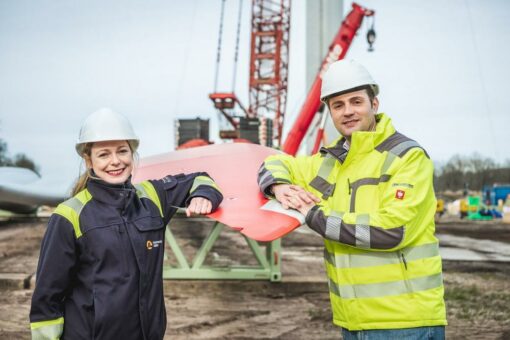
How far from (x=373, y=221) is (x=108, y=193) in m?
1.02

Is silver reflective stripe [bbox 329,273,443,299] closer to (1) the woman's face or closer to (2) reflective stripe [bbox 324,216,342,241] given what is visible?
(2) reflective stripe [bbox 324,216,342,241]

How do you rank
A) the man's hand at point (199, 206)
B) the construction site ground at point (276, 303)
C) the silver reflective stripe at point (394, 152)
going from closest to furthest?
the silver reflective stripe at point (394, 152) < the man's hand at point (199, 206) < the construction site ground at point (276, 303)

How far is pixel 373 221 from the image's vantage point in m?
1.74

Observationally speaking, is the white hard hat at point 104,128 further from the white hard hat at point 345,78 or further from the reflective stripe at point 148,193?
the white hard hat at point 345,78

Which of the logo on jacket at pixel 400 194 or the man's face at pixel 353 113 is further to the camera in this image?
the man's face at pixel 353 113

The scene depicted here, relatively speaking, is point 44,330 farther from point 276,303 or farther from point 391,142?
point 276,303

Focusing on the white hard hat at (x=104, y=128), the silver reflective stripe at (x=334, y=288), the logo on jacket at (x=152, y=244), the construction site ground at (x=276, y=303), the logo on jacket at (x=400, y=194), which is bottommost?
the construction site ground at (x=276, y=303)

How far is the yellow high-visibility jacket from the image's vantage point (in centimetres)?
175

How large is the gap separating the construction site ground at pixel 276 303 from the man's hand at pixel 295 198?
9.31 ft

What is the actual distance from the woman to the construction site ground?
113 inches

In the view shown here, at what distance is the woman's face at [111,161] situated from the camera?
189 centimetres

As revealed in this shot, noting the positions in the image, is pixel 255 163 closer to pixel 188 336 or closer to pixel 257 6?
pixel 188 336

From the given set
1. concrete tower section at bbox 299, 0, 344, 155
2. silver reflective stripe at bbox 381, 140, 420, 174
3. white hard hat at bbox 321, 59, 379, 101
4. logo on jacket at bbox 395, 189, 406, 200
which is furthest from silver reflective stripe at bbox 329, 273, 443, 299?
concrete tower section at bbox 299, 0, 344, 155

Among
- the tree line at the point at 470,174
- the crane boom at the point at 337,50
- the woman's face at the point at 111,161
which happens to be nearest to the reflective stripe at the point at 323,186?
the woman's face at the point at 111,161
